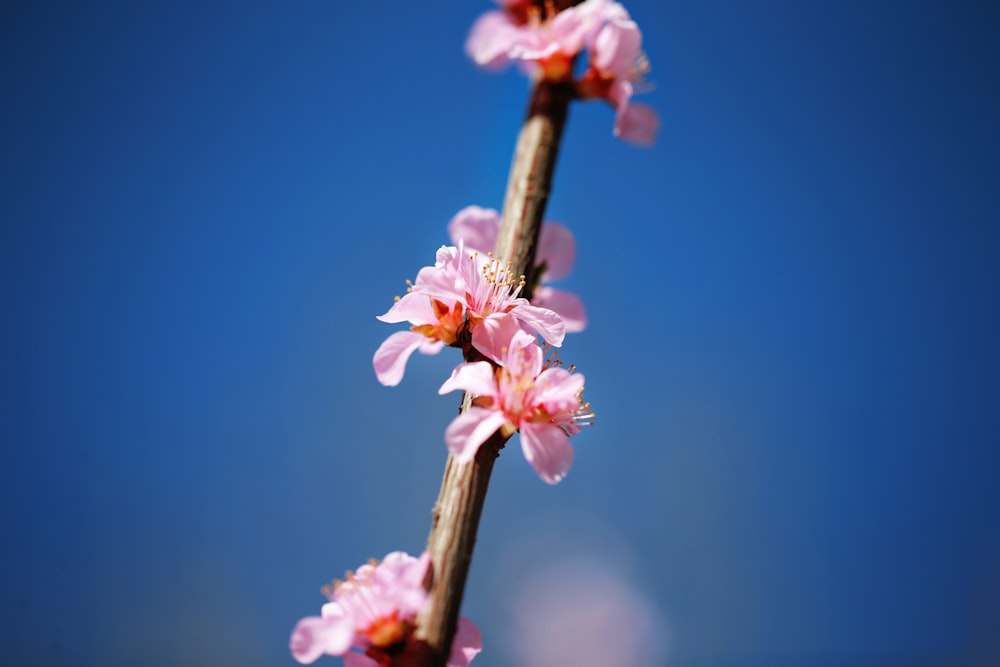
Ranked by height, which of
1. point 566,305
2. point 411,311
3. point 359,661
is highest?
point 566,305

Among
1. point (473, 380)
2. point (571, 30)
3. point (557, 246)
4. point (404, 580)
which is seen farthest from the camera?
point (557, 246)

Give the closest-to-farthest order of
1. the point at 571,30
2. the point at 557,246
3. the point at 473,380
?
the point at 473,380
the point at 571,30
the point at 557,246

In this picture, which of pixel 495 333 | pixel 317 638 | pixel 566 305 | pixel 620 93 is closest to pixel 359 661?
pixel 317 638

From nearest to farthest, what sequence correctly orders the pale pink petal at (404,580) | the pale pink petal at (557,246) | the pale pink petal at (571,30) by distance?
the pale pink petal at (404,580) → the pale pink petal at (571,30) → the pale pink petal at (557,246)

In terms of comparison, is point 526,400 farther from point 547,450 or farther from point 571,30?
point 571,30

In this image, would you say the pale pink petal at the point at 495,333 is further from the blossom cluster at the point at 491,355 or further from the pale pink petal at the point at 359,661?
the pale pink petal at the point at 359,661

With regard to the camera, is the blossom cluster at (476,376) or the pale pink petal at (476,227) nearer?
the blossom cluster at (476,376)

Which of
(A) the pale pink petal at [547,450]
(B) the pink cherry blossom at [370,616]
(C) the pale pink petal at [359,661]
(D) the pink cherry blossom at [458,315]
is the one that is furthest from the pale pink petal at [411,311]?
(C) the pale pink petal at [359,661]

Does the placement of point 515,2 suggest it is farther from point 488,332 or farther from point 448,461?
point 448,461
